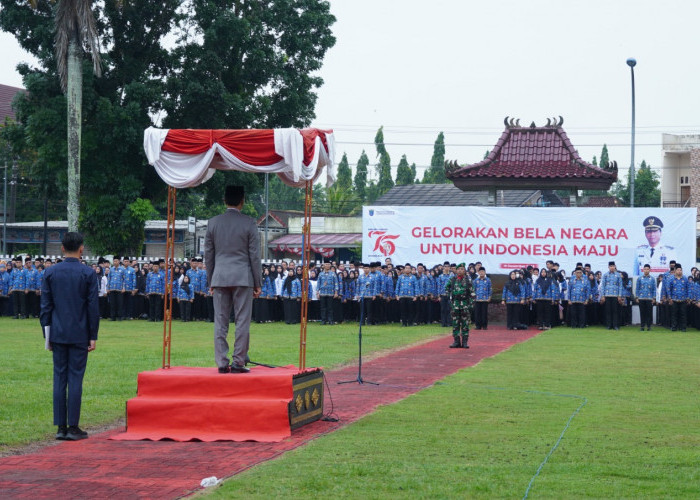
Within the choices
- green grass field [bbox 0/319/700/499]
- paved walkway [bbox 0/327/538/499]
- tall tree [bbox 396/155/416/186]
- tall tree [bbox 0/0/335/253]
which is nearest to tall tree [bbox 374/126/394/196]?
tall tree [bbox 396/155/416/186]

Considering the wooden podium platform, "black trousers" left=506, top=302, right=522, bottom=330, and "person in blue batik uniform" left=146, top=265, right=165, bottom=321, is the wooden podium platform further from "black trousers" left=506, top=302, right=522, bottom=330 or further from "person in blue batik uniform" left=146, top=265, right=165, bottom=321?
"person in blue batik uniform" left=146, top=265, right=165, bottom=321

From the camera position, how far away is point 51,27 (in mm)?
31750

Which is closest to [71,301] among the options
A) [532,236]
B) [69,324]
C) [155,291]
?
[69,324]

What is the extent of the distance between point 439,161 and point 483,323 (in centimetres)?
6037

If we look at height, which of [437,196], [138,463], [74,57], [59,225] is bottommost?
[138,463]

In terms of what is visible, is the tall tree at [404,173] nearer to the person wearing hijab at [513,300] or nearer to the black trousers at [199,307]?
the black trousers at [199,307]

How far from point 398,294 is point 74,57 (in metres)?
12.4

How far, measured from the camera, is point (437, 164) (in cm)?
8706

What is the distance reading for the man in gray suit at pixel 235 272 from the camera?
10281 millimetres

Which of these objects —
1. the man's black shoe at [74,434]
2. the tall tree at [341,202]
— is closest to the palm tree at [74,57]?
the man's black shoe at [74,434]

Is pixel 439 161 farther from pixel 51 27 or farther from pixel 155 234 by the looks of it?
pixel 51 27

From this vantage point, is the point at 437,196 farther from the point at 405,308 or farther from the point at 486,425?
the point at 486,425

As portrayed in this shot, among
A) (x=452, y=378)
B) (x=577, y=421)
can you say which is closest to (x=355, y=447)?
(x=577, y=421)

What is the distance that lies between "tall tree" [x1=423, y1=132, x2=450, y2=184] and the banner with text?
5422 cm
